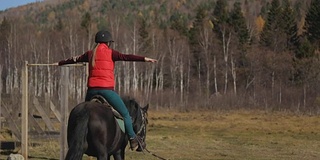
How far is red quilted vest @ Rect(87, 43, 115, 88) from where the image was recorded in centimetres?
920

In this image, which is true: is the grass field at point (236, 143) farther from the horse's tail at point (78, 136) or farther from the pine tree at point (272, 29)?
the pine tree at point (272, 29)

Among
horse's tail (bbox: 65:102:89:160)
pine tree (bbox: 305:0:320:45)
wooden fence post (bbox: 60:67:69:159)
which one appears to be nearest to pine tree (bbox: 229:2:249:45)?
pine tree (bbox: 305:0:320:45)

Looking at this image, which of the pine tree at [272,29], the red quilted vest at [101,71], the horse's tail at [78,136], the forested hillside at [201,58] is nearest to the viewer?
the horse's tail at [78,136]

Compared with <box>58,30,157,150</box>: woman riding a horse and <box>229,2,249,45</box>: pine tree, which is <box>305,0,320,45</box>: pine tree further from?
<box>58,30,157,150</box>: woman riding a horse

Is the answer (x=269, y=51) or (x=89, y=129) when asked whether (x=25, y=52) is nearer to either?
(x=269, y=51)

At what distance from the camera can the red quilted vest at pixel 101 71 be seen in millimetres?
9203

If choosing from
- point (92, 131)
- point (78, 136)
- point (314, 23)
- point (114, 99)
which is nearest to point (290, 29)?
point (314, 23)

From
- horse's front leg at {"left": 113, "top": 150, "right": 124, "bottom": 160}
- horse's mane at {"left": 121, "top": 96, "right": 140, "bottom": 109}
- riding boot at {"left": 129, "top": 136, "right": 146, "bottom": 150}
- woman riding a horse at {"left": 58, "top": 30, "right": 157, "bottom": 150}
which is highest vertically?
woman riding a horse at {"left": 58, "top": 30, "right": 157, "bottom": 150}

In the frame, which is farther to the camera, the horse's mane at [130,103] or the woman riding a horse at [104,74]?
the horse's mane at [130,103]

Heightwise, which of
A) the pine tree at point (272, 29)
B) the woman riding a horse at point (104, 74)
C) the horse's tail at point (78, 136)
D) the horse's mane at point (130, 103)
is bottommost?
the horse's tail at point (78, 136)

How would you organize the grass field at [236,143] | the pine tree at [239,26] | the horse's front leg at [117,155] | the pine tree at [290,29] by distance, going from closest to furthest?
1. the horse's front leg at [117,155]
2. the grass field at [236,143]
3. the pine tree at [290,29]
4. the pine tree at [239,26]

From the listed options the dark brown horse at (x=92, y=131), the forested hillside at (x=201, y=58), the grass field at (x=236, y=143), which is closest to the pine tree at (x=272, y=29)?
the forested hillside at (x=201, y=58)

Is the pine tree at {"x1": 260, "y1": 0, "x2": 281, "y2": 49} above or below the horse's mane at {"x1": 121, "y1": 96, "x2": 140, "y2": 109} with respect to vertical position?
above

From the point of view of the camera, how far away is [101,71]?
921 cm
